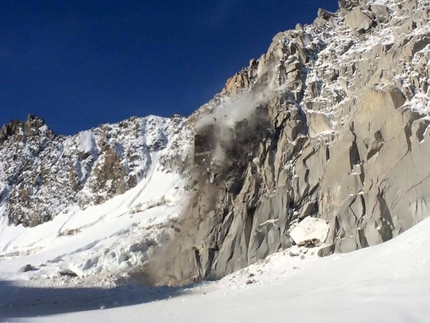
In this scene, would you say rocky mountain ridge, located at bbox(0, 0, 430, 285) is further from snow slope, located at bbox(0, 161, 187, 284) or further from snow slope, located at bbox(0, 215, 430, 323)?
snow slope, located at bbox(0, 215, 430, 323)

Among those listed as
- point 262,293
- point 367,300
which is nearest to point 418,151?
point 262,293

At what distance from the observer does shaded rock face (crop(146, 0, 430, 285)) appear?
3294cm

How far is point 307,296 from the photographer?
20.4 metres

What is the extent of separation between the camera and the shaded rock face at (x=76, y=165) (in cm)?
9175

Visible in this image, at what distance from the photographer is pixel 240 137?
51562 mm

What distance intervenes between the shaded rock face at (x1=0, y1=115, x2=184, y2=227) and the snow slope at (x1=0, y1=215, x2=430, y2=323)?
55.0 metres

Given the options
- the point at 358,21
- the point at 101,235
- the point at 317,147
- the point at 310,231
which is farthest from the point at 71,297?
the point at 358,21

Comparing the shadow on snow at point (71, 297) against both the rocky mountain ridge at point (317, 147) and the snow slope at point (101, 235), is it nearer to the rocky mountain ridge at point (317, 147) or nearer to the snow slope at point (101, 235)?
the snow slope at point (101, 235)

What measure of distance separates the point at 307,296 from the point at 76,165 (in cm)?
8647

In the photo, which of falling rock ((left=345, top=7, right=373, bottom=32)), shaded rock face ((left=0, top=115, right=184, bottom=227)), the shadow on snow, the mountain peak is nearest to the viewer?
the shadow on snow

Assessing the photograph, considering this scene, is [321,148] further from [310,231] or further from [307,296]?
[307,296]

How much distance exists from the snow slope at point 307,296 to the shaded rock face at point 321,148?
14.4 feet

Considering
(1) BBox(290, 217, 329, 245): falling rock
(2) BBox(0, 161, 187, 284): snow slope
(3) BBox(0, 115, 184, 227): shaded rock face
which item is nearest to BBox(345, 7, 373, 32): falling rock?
(1) BBox(290, 217, 329, 245): falling rock

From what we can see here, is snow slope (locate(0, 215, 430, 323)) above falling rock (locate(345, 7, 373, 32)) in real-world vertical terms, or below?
below
